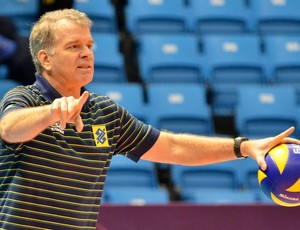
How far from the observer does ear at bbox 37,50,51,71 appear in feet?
13.1

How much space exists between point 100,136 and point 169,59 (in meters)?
4.68

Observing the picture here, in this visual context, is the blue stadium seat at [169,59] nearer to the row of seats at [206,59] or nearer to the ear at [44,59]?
the row of seats at [206,59]

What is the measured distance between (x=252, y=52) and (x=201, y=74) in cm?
66

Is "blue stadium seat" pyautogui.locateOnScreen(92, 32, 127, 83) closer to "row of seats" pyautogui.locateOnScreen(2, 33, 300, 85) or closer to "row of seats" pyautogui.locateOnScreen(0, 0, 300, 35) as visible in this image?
"row of seats" pyautogui.locateOnScreen(2, 33, 300, 85)

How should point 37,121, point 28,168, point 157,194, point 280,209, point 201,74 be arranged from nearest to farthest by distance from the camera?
1. point 37,121
2. point 28,168
3. point 280,209
4. point 157,194
5. point 201,74

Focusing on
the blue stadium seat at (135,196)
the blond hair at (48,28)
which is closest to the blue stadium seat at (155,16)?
the blue stadium seat at (135,196)

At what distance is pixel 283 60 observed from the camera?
903 centimetres

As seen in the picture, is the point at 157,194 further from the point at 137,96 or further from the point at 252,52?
the point at 252,52

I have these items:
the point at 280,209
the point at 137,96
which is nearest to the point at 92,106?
the point at 280,209

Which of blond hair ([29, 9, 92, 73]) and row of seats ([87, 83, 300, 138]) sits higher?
row of seats ([87, 83, 300, 138])

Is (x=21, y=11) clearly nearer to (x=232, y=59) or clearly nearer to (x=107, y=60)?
(x=107, y=60)

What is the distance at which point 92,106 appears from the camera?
4125mm

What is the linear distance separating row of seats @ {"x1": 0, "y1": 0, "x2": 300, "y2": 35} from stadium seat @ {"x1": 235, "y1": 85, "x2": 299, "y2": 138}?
4.28 ft

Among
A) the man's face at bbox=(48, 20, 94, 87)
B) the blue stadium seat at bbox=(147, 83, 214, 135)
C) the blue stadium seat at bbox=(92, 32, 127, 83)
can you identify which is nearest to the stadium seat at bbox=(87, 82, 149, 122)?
the blue stadium seat at bbox=(147, 83, 214, 135)
